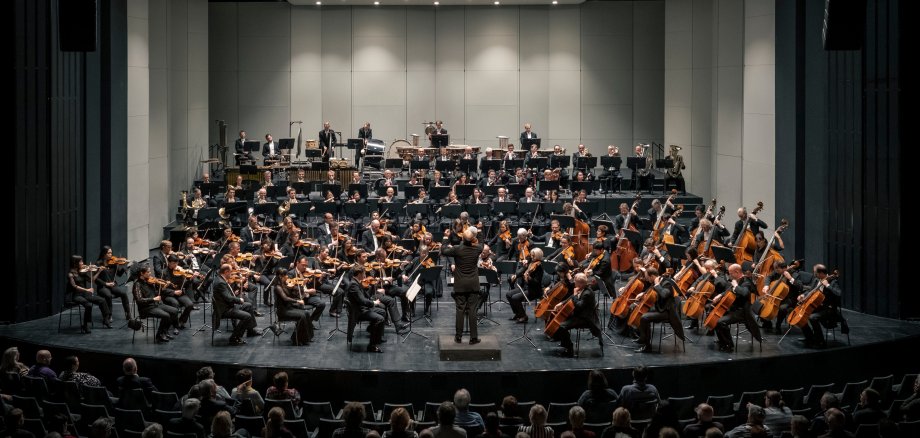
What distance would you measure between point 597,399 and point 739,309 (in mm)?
4399

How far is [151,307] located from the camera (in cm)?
1658

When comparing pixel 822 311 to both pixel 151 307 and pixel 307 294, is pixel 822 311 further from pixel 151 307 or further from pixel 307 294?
pixel 151 307

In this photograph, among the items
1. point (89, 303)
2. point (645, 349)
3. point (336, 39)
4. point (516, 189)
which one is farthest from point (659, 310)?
point (336, 39)

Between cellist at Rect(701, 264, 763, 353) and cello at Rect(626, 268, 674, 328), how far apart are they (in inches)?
37.9

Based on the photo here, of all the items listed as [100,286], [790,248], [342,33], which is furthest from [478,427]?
[342,33]

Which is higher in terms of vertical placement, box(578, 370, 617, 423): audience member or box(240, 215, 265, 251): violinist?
box(240, 215, 265, 251): violinist

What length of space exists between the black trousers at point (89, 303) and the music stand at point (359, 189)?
6.84 meters

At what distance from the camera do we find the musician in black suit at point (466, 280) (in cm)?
1541

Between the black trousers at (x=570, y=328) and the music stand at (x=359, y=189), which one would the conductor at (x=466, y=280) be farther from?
the music stand at (x=359, y=189)

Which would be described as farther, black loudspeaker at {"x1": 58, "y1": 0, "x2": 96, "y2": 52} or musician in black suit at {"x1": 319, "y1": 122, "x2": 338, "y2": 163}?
musician in black suit at {"x1": 319, "y1": 122, "x2": 338, "y2": 163}

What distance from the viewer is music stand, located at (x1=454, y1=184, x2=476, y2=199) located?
76.5 ft

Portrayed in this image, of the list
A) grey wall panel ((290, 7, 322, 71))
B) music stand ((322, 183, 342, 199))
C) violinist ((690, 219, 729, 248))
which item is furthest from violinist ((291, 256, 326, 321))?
grey wall panel ((290, 7, 322, 71))

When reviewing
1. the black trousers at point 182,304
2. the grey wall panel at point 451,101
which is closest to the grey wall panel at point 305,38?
the grey wall panel at point 451,101

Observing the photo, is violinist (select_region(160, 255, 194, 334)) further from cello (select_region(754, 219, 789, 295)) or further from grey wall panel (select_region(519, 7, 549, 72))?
grey wall panel (select_region(519, 7, 549, 72))
